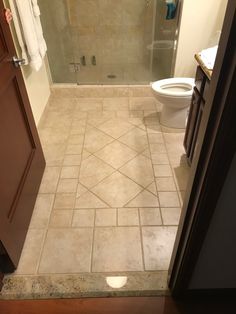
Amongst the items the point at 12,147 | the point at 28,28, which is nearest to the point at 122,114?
the point at 28,28

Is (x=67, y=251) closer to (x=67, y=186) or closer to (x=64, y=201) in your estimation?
(x=64, y=201)

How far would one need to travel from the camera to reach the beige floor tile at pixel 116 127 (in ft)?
8.35

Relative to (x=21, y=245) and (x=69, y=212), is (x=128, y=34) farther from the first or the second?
(x=21, y=245)

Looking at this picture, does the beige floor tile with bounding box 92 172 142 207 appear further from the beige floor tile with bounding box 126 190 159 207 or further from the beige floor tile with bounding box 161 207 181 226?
the beige floor tile with bounding box 161 207 181 226

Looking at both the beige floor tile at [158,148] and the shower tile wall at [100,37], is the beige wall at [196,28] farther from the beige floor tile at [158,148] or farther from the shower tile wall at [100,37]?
the beige floor tile at [158,148]

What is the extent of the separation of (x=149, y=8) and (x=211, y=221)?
2.76 meters

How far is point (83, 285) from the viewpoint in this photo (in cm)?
137

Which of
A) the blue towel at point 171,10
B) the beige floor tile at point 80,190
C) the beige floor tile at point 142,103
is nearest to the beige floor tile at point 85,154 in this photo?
the beige floor tile at point 80,190

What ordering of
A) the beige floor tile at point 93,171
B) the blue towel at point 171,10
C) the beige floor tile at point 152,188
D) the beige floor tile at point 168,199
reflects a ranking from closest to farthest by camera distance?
the beige floor tile at point 168,199 < the beige floor tile at point 152,188 < the beige floor tile at point 93,171 < the blue towel at point 171,10

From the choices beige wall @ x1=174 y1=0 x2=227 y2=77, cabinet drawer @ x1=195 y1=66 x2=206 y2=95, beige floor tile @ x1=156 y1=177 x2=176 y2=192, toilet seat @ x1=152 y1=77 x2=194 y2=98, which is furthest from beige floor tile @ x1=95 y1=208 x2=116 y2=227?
beige wall @ x1=174 y1=0 x2=227 y2=77

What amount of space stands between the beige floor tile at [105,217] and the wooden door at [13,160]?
46cm

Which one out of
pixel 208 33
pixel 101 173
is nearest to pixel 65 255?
pixel 101 173

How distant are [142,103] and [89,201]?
1.60 m

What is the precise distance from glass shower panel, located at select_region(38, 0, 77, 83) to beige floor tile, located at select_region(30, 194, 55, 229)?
1911 millimetres
